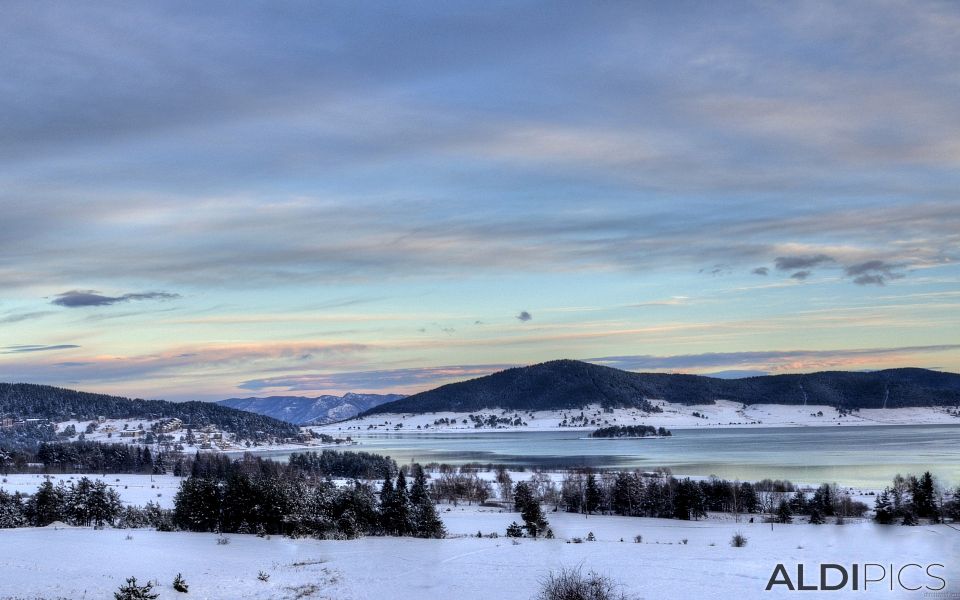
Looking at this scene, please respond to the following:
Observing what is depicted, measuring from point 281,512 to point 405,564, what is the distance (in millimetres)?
14480

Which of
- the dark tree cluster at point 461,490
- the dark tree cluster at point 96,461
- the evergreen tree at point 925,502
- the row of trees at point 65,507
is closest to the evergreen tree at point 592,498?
the dark tree cluster at point 461,490

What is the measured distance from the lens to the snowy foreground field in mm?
29516

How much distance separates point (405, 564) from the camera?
35.8m

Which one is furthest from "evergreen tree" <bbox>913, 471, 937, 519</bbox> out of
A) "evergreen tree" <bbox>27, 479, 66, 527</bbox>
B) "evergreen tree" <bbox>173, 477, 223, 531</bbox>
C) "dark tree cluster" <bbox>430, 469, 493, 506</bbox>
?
"evergreen tree" <bbox>27, 479, 66, 527</bbox>

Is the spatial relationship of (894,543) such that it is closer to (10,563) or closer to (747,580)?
(747,580)

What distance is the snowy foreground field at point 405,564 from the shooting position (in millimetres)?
29516

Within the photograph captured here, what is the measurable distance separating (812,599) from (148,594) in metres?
23.5

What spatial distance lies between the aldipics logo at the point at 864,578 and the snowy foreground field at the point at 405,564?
32cm

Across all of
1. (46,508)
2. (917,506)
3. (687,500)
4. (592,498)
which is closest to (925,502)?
(917,506)

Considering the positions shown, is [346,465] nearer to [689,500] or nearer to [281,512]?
[689,500]

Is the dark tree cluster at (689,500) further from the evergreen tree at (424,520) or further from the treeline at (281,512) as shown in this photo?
the treeline at (281,512)

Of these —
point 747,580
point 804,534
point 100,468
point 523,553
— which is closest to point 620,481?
point 804,534

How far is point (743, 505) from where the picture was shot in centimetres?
7919

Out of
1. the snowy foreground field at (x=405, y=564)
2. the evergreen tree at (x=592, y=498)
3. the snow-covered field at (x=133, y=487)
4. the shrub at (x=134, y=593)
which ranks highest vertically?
the shrub at (x=134, y=593)
